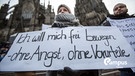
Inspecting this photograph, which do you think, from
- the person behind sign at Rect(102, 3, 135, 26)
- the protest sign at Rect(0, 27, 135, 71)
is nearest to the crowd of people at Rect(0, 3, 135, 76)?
the person behind sign at Rect(102, 3, 135, 26)

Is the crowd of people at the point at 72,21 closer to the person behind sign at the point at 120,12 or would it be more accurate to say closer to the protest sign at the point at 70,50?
the person behind sign at the point at 120,12

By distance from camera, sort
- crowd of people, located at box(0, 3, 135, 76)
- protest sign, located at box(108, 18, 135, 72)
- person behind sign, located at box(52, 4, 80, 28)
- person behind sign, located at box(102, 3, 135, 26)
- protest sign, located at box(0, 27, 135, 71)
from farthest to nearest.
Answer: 1. person behind sign, located at box(102, 3, 135, 26)
2. protest sign, located at box(108, 18, 135, 72)
3. person behind sign, located at box(52, 4, 80, 28)
4. crowd of people, located at box(0, 3, 135, 76)
5. protest sign, located at box(0, 27, 135, 71)

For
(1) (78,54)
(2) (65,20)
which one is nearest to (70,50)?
(1) (78,54)

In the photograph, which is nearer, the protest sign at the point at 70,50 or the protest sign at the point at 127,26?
the protest sign at the point at 70,50

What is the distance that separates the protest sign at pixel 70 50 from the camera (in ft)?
7.75

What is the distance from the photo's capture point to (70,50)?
8.26 ft

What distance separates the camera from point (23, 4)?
3691 cm

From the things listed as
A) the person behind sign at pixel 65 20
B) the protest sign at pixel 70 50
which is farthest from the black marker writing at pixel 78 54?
the person behind sign at pixel 65 20

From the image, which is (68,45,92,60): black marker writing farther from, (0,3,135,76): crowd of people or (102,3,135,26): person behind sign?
(102,3,135,26): person behind sign

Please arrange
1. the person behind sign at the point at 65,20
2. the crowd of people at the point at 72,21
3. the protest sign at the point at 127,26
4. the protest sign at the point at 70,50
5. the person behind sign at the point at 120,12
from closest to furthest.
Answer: the protest sign at the point at 70,50, the crowd of people at the point at 72,21, the person behind sign at the point at 65,20, the protest sign at the point at 127,26, the person behind sign at the point at 120,12

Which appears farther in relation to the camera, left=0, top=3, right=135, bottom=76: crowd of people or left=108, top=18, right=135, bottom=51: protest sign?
left=108, top=18, right=135, bottom=51: protest sign

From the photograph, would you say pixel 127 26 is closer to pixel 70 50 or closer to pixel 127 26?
pixel 127 26

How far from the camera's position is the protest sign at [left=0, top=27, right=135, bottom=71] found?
2363mm

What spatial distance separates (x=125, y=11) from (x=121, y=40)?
3.11ft
